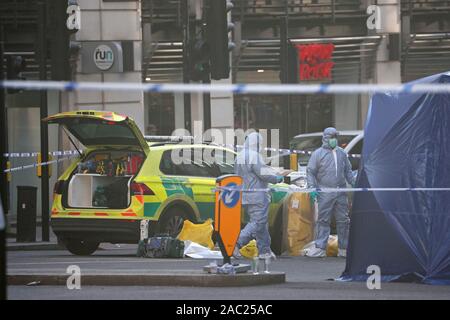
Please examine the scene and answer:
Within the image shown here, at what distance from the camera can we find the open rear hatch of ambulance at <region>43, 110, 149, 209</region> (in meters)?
16.9

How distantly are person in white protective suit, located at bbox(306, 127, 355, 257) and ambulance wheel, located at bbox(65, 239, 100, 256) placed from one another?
291cm

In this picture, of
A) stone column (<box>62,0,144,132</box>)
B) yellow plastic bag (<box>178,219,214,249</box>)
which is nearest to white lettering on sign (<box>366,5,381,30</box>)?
stone column (<box>62,0,144,132</box>)

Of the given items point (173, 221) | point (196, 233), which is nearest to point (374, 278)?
point (196, 233)

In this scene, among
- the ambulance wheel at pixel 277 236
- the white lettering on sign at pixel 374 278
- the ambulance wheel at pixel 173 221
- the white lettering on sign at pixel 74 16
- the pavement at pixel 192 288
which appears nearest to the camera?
the pavement at pixel 192 288

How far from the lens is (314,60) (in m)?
30.6

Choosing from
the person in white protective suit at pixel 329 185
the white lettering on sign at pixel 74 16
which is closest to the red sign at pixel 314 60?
the white lettering on sign at pixel 74 16

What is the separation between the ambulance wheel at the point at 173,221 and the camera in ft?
55.8

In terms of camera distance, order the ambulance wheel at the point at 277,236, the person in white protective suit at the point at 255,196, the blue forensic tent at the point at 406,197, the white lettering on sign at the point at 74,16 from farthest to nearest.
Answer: the white lettering on sign at the point at 74,16 → the ambulance wheel at the point at 277,236 → the person in white protective suit at the point at 255,196 → the blue forensic tent at the point at 406,197

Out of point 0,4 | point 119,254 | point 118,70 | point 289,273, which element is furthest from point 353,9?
point 289,273

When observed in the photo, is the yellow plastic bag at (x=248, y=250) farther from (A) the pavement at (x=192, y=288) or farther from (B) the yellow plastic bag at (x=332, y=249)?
(B) the yellow plastic bag at (x=332, y=249)

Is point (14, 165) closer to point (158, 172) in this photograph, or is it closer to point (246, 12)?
point (246, 12)

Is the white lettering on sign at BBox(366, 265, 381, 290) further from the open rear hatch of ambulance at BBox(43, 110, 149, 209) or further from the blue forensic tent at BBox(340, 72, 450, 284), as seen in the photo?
the open rear hatch of ambulance at BBox(43, 110, 149, 209)

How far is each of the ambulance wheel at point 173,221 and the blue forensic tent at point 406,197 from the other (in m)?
3.92

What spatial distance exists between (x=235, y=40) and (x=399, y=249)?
53.1 ft
